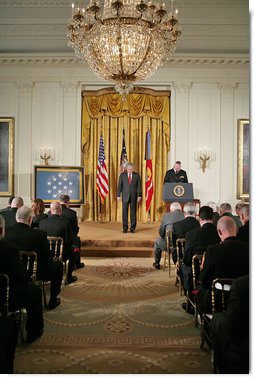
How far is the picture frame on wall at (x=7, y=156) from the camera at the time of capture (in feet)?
37.0

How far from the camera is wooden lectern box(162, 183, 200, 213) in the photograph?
29.2 feet

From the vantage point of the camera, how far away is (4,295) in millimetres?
3232

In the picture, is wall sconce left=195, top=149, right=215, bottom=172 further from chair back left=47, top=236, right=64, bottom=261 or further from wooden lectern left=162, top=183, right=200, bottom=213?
chair back left=47, top=236, right=64, bottom=261

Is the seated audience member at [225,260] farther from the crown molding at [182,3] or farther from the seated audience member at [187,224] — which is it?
the crown molding at [182,3]

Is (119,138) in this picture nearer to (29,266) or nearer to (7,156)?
(7,156)

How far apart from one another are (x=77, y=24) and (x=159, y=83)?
5.36m

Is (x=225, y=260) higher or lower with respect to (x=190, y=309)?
higher

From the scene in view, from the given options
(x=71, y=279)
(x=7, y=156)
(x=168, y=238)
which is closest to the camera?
(x=168, y=238)

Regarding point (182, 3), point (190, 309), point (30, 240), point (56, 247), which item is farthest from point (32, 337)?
point (182, 3)

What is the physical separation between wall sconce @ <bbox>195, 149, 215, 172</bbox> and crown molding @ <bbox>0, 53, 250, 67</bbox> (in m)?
2.55

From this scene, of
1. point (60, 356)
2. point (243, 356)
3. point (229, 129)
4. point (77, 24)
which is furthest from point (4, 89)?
point (243, 356)

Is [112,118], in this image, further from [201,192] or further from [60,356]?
[60,356]

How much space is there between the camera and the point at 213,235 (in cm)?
437

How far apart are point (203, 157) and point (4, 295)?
8825 mm
